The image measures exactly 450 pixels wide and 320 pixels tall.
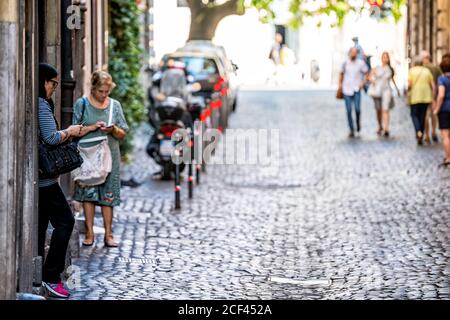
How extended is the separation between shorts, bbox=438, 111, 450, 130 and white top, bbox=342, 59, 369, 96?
5.76 meters

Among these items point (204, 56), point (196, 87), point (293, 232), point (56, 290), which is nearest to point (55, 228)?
point (56, 290)

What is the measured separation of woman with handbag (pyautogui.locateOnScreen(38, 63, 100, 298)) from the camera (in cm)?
1081

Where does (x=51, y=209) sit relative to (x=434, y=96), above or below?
below

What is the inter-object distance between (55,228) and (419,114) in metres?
14.1

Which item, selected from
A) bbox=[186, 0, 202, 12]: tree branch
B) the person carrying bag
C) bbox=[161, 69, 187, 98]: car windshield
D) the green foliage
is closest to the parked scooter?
the green foliage

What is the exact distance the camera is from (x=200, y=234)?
1480cm

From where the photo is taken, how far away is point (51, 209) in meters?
10.9

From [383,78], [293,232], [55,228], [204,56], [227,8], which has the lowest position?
[293,232]

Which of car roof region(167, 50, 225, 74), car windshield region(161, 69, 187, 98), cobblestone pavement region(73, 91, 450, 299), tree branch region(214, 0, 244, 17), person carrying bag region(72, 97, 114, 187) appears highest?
tree branch region(214, 0, 244, 17)

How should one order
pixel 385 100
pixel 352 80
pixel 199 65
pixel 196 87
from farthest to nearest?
pixel 199 65 → pixel 196 87 → pixel 352 80 → pixel 385 100

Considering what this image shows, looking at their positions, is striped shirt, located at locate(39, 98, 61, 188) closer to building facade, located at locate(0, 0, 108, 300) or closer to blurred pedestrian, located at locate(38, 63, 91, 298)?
blurred pedestrian, located at locate(38, 63, 91, 298)

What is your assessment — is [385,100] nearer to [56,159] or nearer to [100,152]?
[100,152]

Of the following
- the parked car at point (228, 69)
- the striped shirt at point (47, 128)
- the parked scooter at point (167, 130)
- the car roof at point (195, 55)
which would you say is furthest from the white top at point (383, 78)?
the striped shirt at point (47, 128)

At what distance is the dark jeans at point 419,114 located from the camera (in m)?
24.1
